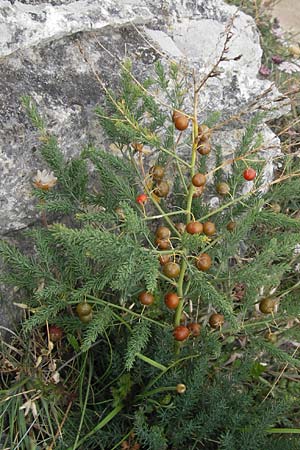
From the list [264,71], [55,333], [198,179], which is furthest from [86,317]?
[264,71]

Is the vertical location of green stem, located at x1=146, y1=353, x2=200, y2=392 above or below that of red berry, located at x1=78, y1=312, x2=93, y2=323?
below

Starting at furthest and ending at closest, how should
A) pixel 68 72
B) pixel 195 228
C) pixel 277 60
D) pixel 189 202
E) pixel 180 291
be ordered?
pixel 277 60
pixel 68 72
pixel 180 291
pixel 189 202
pixel 195 228

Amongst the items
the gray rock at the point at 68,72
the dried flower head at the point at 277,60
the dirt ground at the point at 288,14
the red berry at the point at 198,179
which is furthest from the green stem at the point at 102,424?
the dirt ground at the point at 288,14

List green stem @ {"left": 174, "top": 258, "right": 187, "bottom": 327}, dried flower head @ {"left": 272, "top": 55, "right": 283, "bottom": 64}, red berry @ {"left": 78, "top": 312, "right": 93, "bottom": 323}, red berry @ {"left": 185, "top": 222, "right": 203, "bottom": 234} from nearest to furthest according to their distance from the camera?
red berry @ {"left": 185, "top": 222, "right": 203, "bottom": 234} < green stem @ {"left": 174, "top": 258, "right": 187, "bottom": 327} < red berry @ {"left": 78, "top": 312, "right": 93, "bottom": 323} < dried flower head @ {"left": 272, "top": 55, "right": 283, "bottom": 64}

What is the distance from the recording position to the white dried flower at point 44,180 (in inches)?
81.1

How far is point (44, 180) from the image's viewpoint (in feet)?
6.85

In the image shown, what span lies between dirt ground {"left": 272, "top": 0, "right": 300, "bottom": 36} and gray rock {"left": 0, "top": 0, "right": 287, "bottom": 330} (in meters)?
2.01

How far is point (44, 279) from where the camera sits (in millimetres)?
2064

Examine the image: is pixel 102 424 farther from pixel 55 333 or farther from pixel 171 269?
pixel 171 269

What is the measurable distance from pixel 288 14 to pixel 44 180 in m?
3.18

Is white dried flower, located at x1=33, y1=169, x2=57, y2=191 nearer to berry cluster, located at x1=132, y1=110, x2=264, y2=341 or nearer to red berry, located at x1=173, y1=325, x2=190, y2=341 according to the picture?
berry cluster, located at x1=132, y1=110, x2=264, y2=341

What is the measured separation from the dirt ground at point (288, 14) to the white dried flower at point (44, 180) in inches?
112

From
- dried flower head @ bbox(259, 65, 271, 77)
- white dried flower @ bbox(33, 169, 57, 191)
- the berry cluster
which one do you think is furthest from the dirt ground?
white dried flower @ bbox(33, 169, 57, 191)

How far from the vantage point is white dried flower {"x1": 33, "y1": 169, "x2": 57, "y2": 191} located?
2061 millimetres
